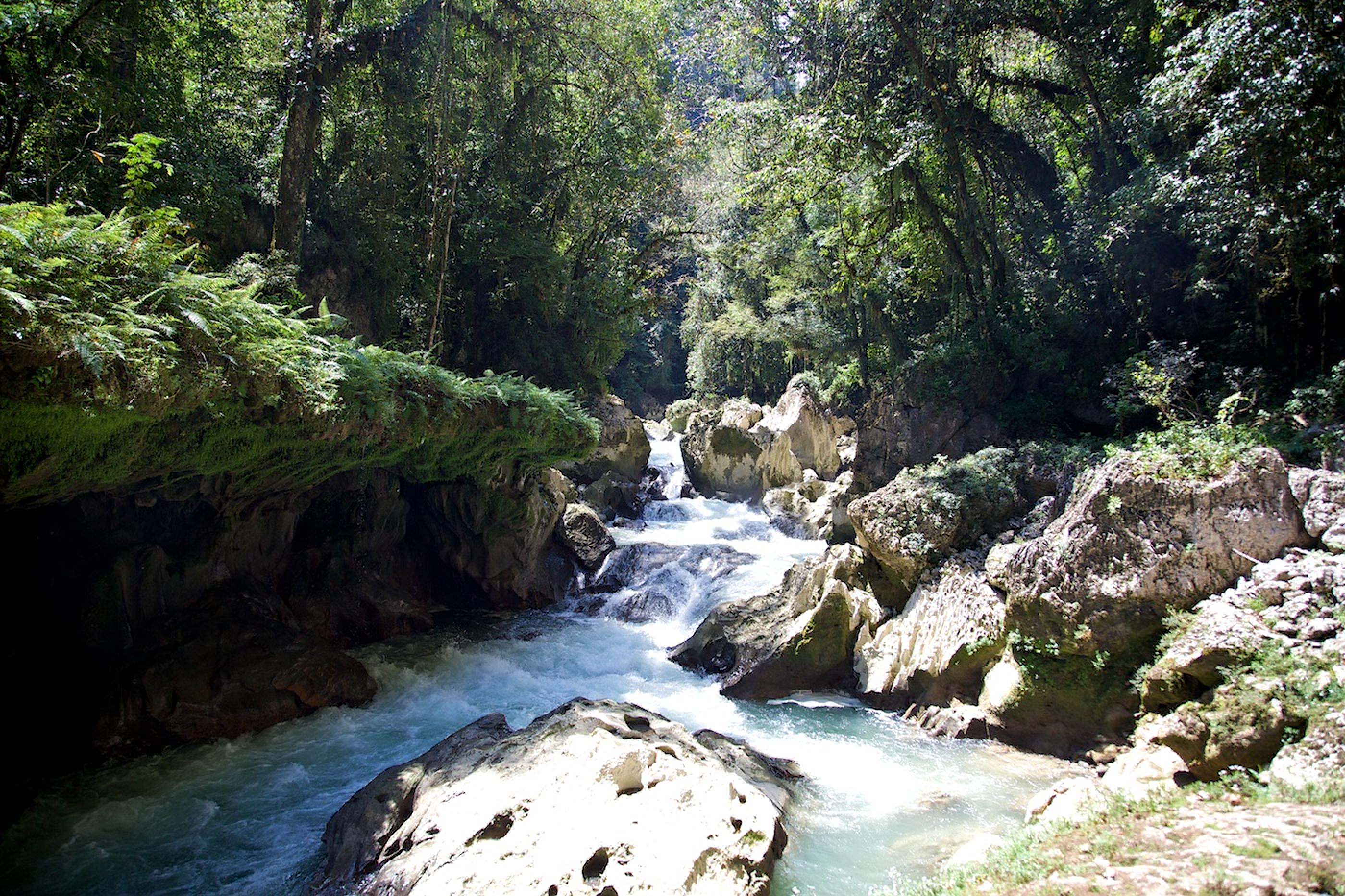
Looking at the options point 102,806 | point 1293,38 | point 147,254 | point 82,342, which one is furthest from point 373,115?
point 1293,38

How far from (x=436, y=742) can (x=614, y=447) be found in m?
13.3

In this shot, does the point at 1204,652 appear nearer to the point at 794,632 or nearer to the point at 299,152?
the point at 794,632

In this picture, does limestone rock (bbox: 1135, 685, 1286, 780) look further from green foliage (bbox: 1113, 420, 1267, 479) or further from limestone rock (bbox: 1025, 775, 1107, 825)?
green foliage (bbox: 1113, 420, 1267, 479)

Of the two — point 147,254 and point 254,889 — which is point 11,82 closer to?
point 147,254

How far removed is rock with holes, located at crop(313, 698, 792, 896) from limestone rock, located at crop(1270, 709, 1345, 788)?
3.64 meters

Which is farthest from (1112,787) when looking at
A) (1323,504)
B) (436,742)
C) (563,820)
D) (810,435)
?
(810,435)

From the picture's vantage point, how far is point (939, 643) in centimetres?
886

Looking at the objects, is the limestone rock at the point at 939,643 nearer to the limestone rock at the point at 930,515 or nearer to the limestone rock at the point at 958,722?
the limestone rock at the point at 958,722

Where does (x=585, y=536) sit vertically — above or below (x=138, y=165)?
below

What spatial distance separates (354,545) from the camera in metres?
11.7

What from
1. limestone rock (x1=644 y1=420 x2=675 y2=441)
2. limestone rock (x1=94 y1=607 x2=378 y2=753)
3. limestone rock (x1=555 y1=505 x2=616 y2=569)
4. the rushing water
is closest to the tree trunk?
limestone rock (x1=94 y1=607 x2=378 y2=753)

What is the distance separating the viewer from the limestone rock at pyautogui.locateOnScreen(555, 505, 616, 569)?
49.4 ft

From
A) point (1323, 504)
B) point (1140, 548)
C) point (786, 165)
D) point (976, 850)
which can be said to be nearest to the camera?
point (976, 850)

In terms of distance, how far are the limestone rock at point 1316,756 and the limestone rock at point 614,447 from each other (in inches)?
662
